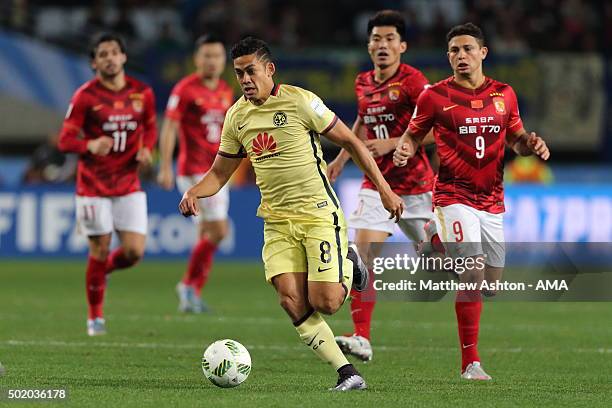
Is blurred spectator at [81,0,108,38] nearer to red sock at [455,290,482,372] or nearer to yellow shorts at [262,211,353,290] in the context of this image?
red sock at [455,290,482,372]

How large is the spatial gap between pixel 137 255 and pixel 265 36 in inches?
510

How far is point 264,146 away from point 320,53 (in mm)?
15591

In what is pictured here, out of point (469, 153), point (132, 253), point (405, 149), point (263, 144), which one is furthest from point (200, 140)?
point (263, 144)

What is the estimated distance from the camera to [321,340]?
25.0 feet

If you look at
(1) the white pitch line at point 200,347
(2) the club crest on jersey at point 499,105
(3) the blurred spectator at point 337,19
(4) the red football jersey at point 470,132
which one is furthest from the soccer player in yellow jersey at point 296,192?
(3) the blurred spectator at point 337,19

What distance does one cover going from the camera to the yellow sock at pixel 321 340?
7.61m

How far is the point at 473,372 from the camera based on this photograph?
8375 mm

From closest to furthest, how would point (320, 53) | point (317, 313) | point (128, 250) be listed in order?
point (317, 313)
point (128, 250)
point (320, 53)

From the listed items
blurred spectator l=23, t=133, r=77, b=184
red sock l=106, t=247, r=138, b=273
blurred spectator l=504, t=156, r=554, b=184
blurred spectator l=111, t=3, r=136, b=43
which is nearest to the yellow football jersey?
red sock l=106, t=247, r=138, b=273

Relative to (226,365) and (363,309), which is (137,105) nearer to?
(363,309)

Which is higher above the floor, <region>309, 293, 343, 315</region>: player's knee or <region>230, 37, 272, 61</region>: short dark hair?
<region>230, 37, 272, 61</region>: short dark hair

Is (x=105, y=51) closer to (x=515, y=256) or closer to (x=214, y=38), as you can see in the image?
(x=214, y=38)

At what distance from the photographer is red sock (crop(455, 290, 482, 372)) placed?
331 inches

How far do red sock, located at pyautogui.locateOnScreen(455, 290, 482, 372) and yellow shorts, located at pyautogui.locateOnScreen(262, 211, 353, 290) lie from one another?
3.33ft
